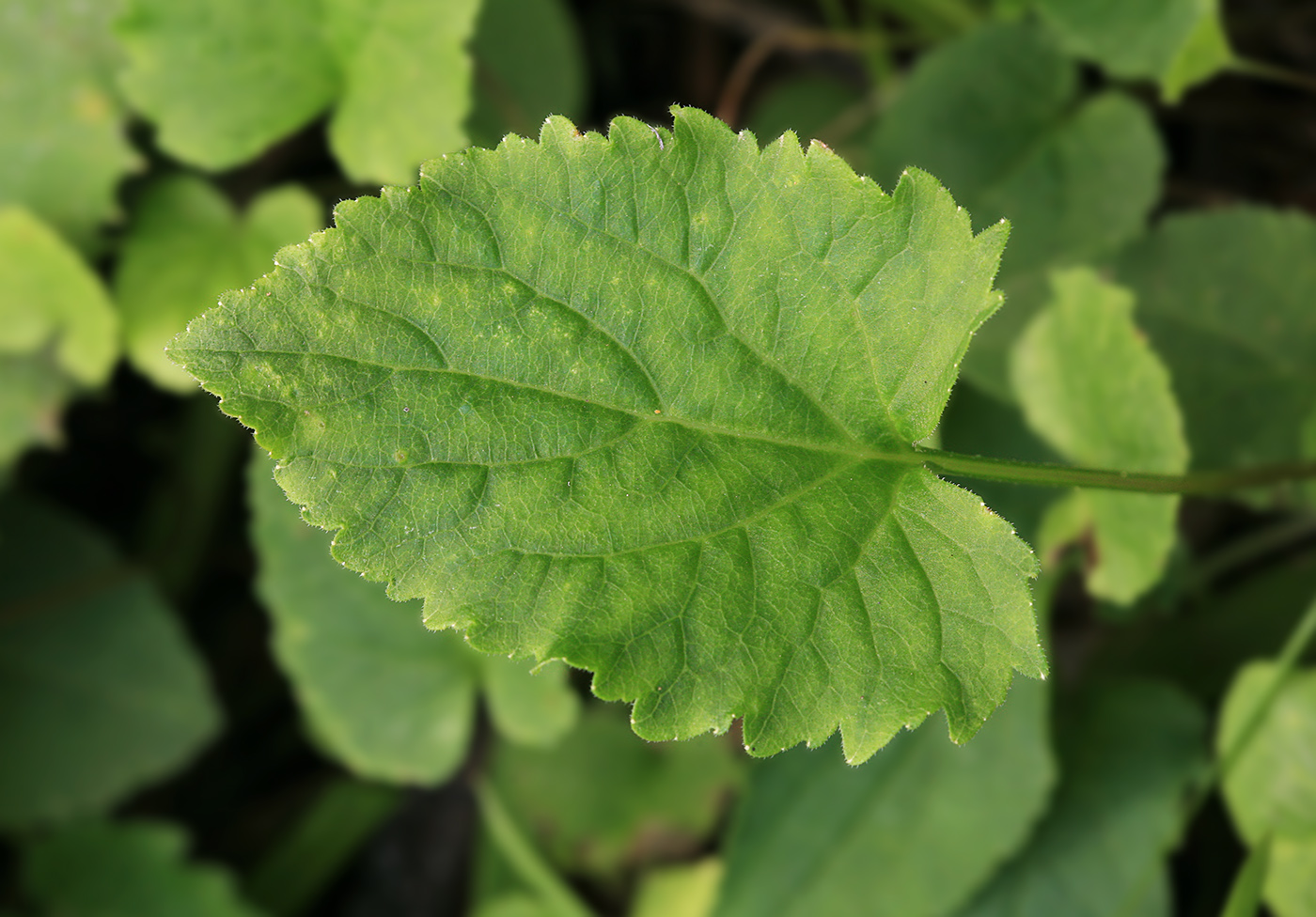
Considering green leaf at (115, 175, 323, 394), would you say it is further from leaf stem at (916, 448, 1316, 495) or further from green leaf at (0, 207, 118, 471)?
leaf stem at (916, 448, 1316, 495)

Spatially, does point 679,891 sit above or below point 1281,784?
below

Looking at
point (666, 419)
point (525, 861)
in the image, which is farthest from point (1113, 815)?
point (666, 419)

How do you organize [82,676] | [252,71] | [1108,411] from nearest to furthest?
[1108,411]
[252,71]
[82,676]

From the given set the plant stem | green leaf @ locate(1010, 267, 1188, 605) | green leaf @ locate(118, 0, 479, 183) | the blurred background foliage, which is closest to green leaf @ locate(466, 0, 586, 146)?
the blurred background foliage

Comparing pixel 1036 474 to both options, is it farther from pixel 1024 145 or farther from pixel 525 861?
pixel 525 861

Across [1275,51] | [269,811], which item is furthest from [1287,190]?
[269,811]

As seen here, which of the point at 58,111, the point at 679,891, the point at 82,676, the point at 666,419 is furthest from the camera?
the point at 82,676

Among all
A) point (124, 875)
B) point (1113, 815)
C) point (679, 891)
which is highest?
point (1113, 815)

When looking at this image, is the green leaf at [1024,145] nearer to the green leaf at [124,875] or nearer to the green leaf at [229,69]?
the green leaf at [229,69]

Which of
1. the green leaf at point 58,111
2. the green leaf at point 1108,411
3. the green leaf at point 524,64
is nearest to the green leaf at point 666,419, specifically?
the green leaf at point 1108,411
